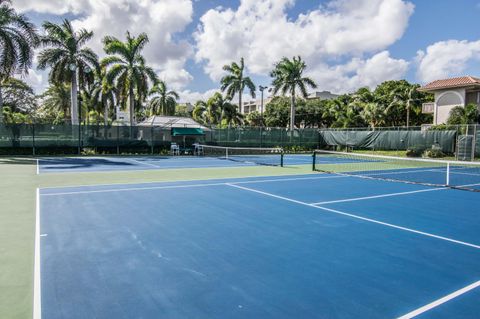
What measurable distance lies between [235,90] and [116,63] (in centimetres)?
1812

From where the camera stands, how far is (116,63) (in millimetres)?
31969

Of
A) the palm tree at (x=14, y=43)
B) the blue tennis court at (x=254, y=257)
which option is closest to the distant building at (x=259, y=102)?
the palm tree at (x=14, y=43)

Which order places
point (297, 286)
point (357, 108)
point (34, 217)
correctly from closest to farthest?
1. point (297, 286)
2. point (34, 217)
3. point (357, 108)

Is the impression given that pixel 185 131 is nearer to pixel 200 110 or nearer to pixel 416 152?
pixel 416 152

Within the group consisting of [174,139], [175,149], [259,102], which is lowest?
[175,149]

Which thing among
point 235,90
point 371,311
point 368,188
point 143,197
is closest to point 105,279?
point 371,311

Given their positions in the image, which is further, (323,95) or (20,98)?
(323,95)

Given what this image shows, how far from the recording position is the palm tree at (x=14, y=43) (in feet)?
79.3

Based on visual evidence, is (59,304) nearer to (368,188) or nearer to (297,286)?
(297,286)

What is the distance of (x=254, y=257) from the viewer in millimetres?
5480

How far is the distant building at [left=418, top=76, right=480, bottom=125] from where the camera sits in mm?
35906

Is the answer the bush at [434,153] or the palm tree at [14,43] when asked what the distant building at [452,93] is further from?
the palm tree at [14,43]

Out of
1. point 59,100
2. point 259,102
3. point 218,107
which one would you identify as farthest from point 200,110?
point 259,102

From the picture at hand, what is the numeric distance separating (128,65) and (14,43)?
9358 mm
